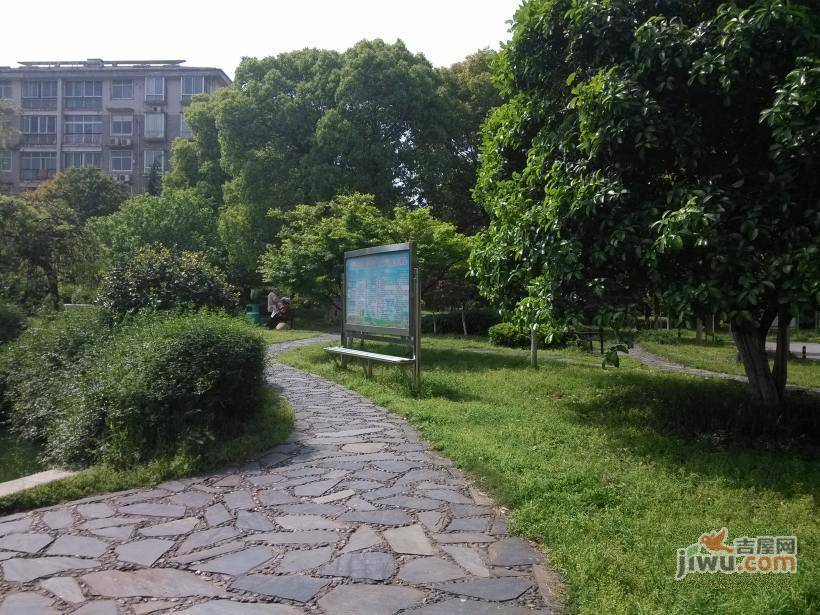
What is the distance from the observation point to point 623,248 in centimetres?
601

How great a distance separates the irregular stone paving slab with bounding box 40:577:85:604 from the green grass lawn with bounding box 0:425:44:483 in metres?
3.65

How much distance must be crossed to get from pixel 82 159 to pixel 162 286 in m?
47.0

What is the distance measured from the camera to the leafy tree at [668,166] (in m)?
5.36

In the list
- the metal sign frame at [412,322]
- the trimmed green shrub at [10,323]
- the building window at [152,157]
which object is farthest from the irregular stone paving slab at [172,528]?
the building window at [152,157]

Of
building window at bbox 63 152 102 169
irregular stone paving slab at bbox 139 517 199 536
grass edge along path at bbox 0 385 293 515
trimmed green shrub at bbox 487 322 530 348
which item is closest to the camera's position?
irregular stone paving slab at bbox 139 517 199 536

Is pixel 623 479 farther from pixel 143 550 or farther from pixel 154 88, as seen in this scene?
pixel 154 88

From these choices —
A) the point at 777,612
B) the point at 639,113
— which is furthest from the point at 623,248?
the point at 777,612

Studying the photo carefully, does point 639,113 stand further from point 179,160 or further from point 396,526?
point 179,160

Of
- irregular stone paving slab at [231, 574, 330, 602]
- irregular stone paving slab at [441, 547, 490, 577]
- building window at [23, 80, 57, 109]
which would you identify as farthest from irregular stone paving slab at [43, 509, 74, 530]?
building window at [23, 80, 57, 109]

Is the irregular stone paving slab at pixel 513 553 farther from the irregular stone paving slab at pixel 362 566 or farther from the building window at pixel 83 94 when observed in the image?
the building window at pixel 83 94

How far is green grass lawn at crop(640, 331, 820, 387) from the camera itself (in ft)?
42.7

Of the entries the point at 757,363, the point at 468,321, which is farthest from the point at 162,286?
the point at 468,321

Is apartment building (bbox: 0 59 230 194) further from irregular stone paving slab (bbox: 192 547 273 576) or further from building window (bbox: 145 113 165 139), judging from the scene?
irregular stone paving slab (bbox: 192 547 273 576)

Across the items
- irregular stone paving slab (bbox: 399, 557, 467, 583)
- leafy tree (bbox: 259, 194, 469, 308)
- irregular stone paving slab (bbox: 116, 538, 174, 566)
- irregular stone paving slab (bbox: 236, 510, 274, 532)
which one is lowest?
irregular stone paving slab (bbox: 116, 538, 174, 566)
